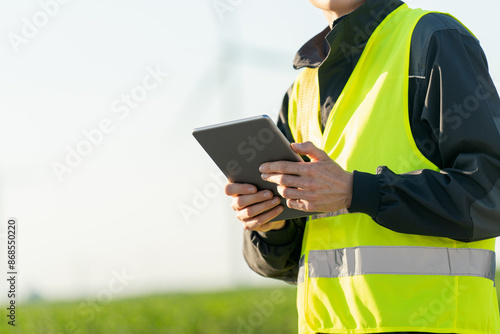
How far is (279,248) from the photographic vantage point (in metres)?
2.77

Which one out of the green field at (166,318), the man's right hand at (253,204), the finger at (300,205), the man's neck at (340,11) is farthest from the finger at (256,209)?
the green field at (166,318)

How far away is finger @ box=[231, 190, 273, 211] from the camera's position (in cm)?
240

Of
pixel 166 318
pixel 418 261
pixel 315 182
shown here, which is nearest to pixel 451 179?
pixel 418 261

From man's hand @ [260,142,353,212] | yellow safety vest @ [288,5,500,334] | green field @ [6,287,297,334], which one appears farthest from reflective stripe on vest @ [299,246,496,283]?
green field @ [6,287,297,334]

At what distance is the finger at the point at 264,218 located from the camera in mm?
2441

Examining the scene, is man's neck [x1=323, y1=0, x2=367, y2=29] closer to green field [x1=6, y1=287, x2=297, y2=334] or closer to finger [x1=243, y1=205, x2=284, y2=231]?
finger [x1=243, y1=205, x2=284, y2=231]

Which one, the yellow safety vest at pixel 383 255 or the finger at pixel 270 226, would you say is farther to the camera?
the finger at pixel 270 226

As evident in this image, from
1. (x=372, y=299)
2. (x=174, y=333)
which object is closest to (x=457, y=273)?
(x=372, y=299)

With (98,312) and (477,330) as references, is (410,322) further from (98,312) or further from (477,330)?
(98,312)

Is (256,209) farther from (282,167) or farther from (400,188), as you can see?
(400,188)

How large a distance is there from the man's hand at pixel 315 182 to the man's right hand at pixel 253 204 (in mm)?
208

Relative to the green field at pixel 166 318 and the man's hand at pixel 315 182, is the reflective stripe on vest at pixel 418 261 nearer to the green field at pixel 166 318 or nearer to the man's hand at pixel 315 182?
the man's hand at pixel 315 182

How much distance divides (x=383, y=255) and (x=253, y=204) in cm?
50

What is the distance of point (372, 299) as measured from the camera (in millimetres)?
2221
